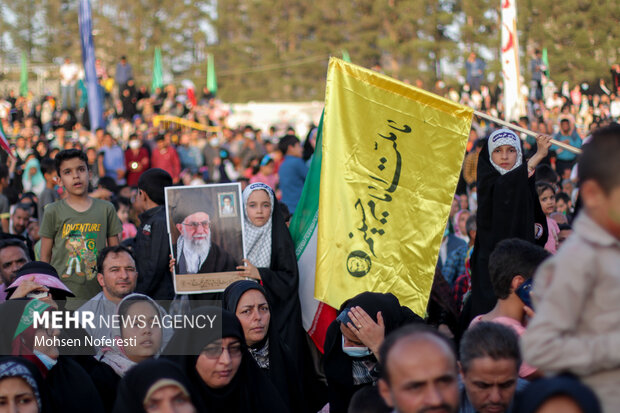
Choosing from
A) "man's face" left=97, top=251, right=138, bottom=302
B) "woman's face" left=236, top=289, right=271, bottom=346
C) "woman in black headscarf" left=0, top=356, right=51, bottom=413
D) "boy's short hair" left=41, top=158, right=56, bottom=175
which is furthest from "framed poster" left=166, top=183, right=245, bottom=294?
"boy's short hair" left=41, top=158, right=56, bottom=175

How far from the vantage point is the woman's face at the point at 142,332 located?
15.7 feet

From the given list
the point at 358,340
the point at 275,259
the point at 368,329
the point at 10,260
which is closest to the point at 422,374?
the point at 368,329

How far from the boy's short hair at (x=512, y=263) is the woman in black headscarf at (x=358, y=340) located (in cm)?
71

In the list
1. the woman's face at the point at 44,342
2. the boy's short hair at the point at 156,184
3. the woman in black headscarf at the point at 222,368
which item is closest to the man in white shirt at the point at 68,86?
the boy's short hair at the point at 156,184

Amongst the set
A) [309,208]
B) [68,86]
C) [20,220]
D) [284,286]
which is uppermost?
[68,86]

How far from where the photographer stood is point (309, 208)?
20.7 ft

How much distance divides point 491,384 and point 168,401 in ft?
3.97

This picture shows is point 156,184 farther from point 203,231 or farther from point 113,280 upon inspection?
point 113,280

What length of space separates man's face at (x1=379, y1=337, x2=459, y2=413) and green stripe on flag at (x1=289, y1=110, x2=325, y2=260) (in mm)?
3416

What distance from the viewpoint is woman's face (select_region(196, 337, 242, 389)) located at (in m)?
4.10

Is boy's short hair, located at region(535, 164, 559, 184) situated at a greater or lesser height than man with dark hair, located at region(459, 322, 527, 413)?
greater

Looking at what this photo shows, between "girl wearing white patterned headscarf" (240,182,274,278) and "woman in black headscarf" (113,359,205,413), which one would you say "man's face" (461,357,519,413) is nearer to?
"woman in black headscarf" (113,359,205,413)

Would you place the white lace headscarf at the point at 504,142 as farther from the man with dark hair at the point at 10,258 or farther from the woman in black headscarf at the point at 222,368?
the man with dark hair at the point at 10,258

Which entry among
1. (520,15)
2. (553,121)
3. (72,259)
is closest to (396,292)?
(72,259)
